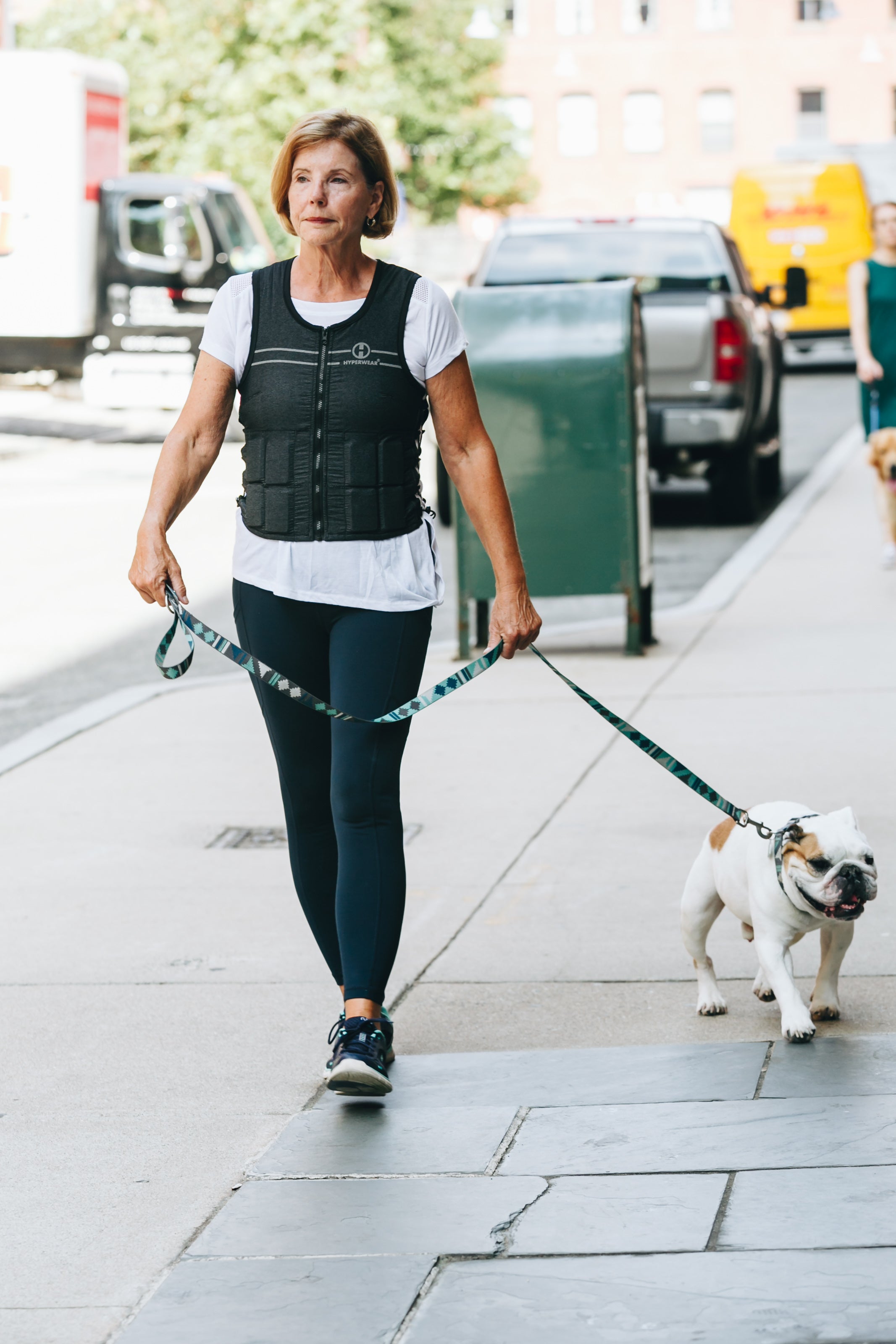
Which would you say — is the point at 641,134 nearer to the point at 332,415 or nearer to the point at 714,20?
the point at 714,20

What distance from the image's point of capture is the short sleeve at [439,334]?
3.94 meters

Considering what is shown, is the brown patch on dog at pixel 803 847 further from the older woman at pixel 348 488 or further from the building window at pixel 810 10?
the building window at pixel 810 10

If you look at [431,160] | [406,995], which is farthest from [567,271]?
[431,160]

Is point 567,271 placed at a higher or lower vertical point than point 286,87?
lower

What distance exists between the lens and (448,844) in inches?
242

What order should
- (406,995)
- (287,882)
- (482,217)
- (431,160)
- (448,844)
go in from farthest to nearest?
(482,217), (431,160), (448,844), (287,882), (406,995)

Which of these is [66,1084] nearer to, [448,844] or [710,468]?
[448,844]

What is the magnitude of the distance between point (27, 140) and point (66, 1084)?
19.4 m

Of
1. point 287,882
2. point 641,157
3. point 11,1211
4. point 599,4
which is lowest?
point 11,1211

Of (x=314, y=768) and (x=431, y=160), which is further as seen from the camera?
(x=431, y=160)

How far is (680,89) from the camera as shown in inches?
2753

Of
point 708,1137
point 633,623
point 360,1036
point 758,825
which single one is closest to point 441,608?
point 633,623

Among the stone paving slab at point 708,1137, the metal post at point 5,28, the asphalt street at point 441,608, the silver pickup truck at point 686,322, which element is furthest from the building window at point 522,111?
the stone paving slab at point 708,1137

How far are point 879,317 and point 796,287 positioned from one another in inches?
178
